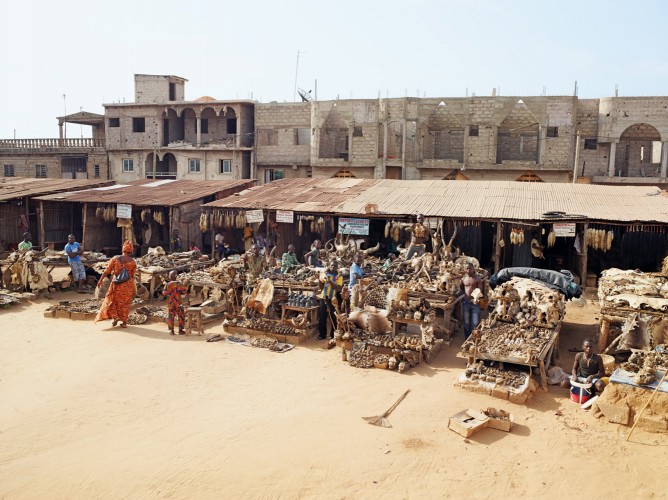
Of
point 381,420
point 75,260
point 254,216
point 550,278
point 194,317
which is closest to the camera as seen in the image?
point 381,420

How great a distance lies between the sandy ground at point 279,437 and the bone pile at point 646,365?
2.72 feet

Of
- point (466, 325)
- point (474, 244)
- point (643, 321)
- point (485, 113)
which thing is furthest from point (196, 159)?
point (643, 321)

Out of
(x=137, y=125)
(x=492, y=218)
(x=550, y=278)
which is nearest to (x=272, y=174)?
(x=137, y=125)

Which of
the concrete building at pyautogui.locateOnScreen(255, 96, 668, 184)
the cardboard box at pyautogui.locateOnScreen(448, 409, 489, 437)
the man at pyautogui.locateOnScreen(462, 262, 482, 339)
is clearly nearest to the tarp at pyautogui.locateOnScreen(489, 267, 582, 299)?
the man at pyautogui.locateOnScreen(462, 262, 482, 339)

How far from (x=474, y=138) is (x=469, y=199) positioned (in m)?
12.6

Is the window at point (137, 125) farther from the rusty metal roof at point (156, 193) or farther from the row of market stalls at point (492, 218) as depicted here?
the row of market stalls at point (492, 218)

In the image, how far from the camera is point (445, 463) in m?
6.86

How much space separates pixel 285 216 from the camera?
17938 mm

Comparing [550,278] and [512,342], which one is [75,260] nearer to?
[512,342]

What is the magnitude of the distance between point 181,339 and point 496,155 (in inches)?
861

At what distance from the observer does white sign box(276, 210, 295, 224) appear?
1786 centimetres

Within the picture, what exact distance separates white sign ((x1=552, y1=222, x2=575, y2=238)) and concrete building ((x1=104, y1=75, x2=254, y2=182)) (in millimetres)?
21190

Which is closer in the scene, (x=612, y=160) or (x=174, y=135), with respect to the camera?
(x=612, y=160)

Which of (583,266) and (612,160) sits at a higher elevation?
(612,160)
